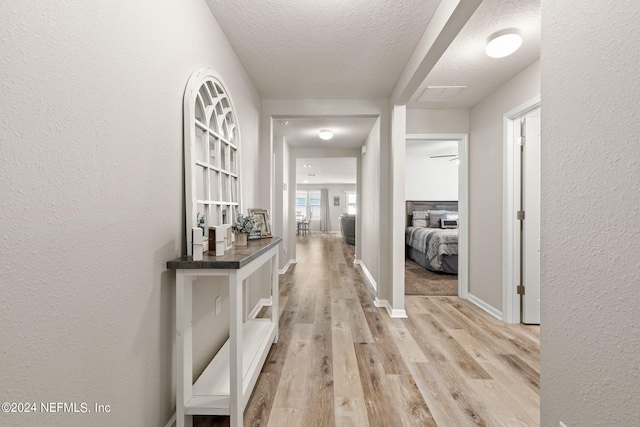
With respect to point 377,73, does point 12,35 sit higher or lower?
lower

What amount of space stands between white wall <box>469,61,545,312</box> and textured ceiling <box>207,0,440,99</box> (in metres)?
1.11

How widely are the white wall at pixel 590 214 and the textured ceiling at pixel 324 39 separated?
1166 millimetres

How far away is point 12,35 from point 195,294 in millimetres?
1281

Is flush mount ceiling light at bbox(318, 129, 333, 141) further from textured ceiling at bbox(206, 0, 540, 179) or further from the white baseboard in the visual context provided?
the white baseboard

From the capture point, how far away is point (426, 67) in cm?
217

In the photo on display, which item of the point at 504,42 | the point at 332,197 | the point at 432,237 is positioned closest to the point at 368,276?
the point at 432,237

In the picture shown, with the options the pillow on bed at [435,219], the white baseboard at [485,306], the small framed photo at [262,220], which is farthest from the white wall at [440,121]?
the pillow on bed at [435,219]

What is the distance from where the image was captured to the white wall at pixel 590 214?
0.71m

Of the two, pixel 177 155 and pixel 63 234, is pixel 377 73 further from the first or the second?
pixel 63 234

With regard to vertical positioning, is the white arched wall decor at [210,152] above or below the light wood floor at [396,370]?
above

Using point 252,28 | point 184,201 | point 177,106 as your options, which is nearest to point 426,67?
point 252,28

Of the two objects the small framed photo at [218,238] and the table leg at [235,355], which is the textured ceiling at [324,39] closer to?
the small framed photo at [218,238]

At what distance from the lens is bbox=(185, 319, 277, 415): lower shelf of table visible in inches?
51.2

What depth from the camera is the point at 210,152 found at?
176 cm
